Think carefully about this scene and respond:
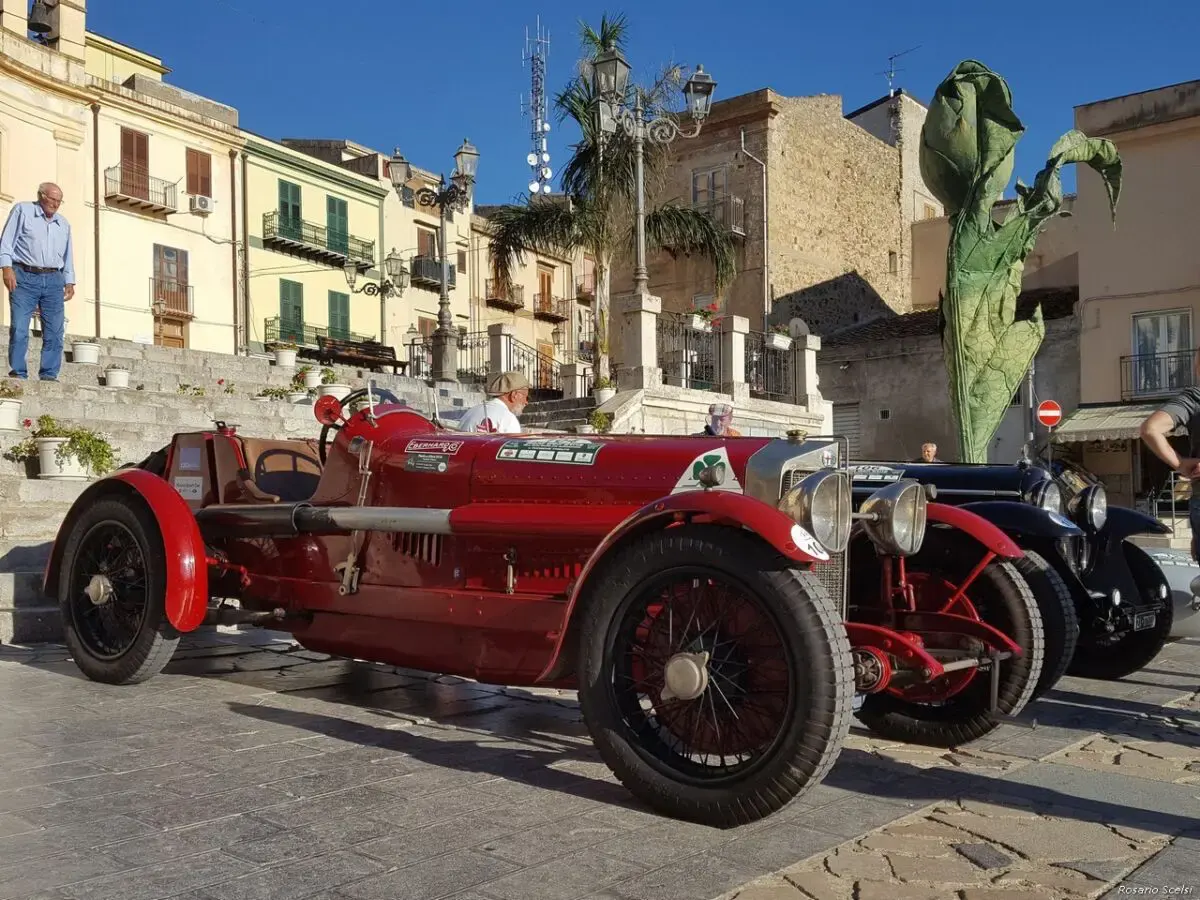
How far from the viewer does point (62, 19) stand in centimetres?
2742

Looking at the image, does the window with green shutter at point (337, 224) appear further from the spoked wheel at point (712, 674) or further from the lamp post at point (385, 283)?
the spoked wheel at point (712, 674)

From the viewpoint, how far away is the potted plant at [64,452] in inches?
351

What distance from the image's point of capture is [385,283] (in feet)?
105

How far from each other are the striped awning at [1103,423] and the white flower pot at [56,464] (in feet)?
67.3

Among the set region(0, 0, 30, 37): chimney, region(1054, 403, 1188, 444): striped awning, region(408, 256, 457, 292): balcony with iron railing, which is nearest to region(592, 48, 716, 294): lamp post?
region(1054, 403, 1188, 444): striped awning

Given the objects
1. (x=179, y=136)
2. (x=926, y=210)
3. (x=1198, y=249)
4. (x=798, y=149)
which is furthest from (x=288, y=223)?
(x=1198, y=249)

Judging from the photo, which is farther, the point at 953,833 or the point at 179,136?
the point at 179,136

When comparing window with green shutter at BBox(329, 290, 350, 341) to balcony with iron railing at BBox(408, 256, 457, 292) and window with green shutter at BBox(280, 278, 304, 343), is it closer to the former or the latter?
window with green shutter at BBox(280, 278, 304, 343)

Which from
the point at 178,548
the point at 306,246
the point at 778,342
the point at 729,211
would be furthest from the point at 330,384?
the point at 306,246

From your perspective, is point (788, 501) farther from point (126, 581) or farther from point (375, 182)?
point (375, 182)

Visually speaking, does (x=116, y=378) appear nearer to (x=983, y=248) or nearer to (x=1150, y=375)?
(x=983, y=248)

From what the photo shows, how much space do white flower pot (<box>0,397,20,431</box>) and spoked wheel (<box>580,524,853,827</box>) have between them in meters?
7.66

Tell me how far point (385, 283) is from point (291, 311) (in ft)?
16.8

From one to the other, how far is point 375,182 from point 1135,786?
3798cm
